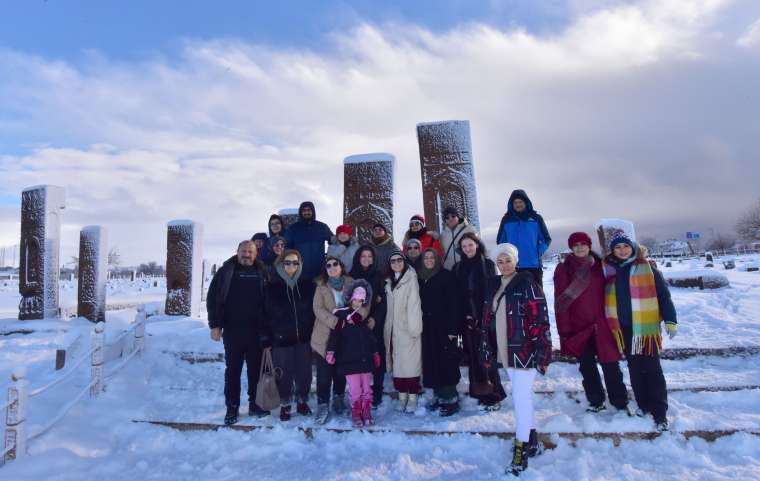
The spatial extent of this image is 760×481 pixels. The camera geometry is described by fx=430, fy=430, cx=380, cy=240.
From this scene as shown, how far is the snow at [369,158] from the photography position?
7047mm

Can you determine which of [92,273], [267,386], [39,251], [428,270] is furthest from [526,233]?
[39,251]

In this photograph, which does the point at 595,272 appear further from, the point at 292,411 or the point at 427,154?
the point at 427,154

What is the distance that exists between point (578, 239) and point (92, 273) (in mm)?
10768

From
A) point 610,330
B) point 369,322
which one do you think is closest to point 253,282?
point 369,322

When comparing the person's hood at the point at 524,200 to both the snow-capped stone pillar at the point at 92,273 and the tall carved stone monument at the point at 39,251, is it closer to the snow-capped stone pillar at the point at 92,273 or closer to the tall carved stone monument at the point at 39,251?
the snow-capped stone pillar at the point at 92,273

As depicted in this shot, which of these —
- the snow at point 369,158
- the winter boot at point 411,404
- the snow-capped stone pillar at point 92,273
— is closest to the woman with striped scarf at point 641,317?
the winter boot at point 411,404

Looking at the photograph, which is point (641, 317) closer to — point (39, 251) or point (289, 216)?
point (289, 216)

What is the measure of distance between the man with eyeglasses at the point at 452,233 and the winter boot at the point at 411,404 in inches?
56.6

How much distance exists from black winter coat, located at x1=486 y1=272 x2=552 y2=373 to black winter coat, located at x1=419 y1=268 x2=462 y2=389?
662mm

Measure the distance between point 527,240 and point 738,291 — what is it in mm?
8105

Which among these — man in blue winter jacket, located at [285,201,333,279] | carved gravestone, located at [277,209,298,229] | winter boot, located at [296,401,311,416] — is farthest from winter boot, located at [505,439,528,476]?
carved gravestone, located at [277,209,298,229]

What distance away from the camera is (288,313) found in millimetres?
4152

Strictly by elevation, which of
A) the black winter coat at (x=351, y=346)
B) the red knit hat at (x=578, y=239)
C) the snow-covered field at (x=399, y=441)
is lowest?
the snow-covered field at (x=399, y=441)

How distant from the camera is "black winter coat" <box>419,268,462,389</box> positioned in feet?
13.1
